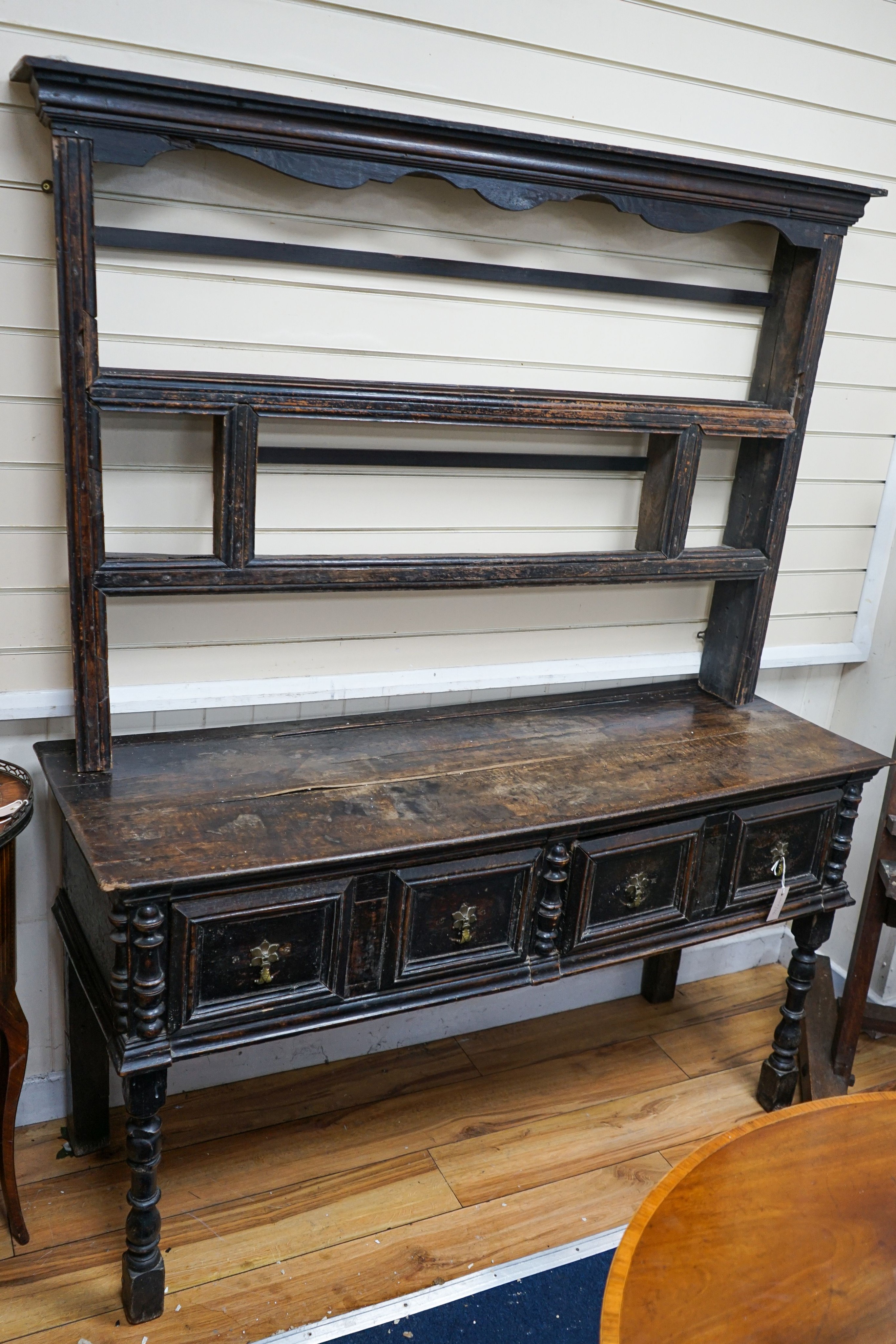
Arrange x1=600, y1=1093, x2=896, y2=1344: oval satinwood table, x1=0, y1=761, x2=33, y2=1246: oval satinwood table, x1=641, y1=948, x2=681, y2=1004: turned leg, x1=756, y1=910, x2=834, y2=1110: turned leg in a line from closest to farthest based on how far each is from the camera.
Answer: x1=600, y1=1093, x2=896, y2=1344: oval satinwood table < x1=0, y1=761, x2=33, y2=1246: oval satinwood table < x1=756, y1=910, x2=834, y2=1110: turned leg < x1=641, y1=948, x2=681, y2=1004: turned leg

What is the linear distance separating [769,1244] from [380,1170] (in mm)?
1158

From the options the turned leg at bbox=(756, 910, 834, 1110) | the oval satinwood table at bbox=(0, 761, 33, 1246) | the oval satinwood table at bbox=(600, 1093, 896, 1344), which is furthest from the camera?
the turned leg at bbox=(756, 910, 834, 1110)

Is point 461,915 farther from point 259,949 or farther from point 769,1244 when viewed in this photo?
point 769,1244

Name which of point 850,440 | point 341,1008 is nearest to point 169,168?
point 341,1008

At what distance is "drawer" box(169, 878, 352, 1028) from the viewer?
1.78m

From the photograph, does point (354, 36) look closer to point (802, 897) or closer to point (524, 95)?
point (524, 95)

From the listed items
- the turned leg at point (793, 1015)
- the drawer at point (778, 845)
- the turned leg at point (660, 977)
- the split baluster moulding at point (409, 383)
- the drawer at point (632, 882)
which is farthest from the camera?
the turned leg at point (660, 977)

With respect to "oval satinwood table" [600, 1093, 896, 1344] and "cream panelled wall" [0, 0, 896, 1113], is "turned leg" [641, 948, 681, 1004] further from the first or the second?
"oval satinwood table" [600, 1093, 896, 1344]

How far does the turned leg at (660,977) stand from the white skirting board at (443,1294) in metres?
0.83

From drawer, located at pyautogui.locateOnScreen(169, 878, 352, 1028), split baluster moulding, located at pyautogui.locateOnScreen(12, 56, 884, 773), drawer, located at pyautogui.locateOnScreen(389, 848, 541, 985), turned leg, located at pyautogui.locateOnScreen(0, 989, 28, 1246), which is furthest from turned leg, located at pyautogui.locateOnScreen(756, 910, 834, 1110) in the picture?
turned leg, located at pyautogui.locateOnScreen(0, 989, 28, 1246)

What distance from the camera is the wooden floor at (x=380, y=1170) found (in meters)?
2.05

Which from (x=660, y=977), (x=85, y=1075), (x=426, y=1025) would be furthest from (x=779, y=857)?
(x=85, y=1075)

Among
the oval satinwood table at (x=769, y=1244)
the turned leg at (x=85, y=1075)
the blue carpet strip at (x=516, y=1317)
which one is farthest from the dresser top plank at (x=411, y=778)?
the blue carpet strip at (x=516, y=1317)

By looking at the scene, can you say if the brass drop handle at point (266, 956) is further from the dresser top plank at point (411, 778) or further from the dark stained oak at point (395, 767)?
the dresser top plank at point (411, 778)
